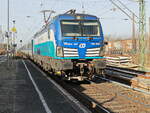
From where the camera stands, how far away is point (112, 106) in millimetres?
6898

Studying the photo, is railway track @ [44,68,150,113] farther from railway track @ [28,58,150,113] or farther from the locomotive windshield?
the locomotive windshield

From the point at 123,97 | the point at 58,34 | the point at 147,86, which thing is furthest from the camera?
the point at 58,34

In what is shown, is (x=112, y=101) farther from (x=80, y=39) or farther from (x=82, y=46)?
(x=80, y=39)

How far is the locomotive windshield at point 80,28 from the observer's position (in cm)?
1022

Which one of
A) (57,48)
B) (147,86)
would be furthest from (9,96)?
(147,86)

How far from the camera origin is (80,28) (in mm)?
10414

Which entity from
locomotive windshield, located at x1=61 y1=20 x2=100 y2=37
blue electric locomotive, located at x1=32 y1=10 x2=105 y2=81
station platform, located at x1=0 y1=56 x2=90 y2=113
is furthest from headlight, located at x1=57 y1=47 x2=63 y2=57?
station platform, located at x1=0 y1=56 x2=90 y2=113

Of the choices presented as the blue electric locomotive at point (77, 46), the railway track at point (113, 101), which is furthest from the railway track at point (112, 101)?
the blue electric locomotive at point (77, 46)

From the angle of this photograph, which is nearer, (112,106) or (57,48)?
(112,106)

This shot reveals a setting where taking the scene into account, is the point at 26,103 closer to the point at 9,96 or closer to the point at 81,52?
the point at 9,96

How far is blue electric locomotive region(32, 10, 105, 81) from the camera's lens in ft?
32.4

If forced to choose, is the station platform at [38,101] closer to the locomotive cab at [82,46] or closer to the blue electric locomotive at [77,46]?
the blue electric locomotive at [77,46]

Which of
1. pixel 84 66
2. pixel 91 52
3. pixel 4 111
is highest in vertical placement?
pixel 91 52

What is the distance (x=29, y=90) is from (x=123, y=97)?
4.24 m
